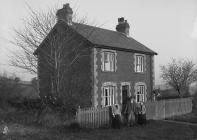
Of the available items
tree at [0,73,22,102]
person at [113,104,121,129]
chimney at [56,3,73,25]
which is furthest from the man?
tree at [0,73,22,102]

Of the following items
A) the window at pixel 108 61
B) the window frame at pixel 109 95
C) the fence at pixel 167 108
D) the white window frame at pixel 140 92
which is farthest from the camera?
the white window frame at pixel 140 92

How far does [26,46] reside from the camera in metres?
20.0

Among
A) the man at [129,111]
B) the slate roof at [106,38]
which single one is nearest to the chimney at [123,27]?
the slate roof at [106,38]

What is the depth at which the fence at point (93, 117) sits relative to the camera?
14.7 meters

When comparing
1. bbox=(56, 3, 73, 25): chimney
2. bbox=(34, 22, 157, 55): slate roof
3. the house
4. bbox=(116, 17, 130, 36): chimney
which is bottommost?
the house

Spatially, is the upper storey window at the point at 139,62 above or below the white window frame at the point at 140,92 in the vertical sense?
above

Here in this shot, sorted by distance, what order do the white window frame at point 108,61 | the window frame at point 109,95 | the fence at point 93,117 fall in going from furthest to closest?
the white window frame at point 108,61 → the window frame at point 109,95 → the fence at point 93,117

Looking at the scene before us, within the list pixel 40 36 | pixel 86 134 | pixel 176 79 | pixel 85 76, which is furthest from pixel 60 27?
pixel 176 79

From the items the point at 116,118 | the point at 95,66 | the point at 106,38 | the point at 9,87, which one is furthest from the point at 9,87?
the point at 116,118

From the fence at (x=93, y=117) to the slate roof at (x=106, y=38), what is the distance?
25.3ft

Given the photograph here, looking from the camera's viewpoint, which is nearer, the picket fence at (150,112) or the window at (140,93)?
the picket fence at (150,112)

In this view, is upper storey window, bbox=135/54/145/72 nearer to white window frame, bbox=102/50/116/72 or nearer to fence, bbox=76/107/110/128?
white window frame, bbox=102/50/116/72

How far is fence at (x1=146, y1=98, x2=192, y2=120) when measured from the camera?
2061 cm

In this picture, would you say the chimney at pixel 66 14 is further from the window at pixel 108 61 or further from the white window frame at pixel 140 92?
the white window frame at pixel 140 92
